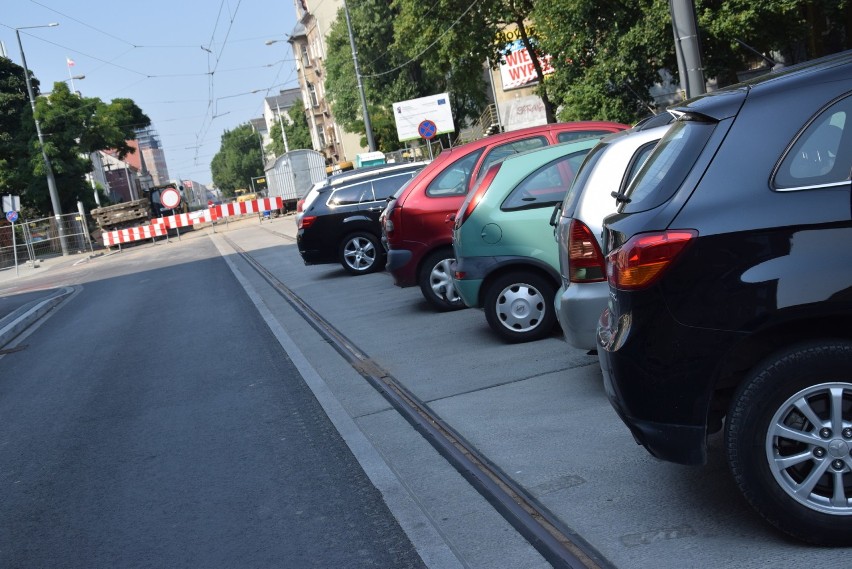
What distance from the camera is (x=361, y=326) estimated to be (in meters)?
11.4

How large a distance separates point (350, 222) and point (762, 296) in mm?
13929

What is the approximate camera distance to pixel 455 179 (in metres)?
11.0

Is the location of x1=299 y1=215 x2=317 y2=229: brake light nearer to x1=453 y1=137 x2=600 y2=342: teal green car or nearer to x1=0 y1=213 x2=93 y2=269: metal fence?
x1=453 y1=137 x2=600 y2=342: teal green car

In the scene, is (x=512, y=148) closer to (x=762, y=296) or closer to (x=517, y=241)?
(x=517, y=241)

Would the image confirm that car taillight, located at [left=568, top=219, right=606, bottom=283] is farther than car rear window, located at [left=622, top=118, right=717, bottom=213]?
Yes

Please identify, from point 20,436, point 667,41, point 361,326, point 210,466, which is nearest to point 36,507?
point 210,466

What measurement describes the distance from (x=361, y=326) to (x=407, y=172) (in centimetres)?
651

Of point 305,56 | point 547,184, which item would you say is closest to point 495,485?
point 547,184

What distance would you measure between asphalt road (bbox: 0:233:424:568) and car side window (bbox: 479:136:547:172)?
3.03 m

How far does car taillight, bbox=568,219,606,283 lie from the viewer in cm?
621

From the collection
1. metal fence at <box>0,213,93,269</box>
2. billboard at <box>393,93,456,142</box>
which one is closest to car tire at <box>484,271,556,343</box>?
metal fence at <box>0,213,93,269</box>

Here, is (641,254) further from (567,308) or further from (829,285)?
(567,308)

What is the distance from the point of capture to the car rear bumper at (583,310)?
20.3 feet

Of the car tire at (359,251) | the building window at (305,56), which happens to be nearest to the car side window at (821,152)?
the car tire at (359,251)
